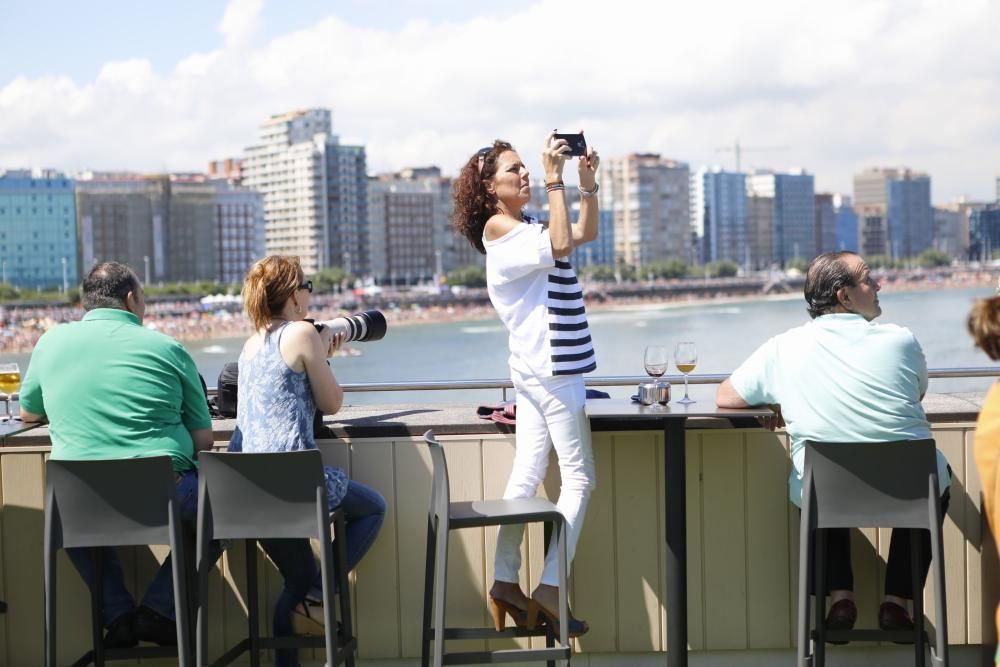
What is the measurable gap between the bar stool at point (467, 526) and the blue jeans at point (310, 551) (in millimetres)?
166

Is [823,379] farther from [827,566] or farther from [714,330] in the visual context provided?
[714,330]

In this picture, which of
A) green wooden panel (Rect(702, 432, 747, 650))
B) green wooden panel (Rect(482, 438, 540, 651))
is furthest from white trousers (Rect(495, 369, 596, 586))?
green wooden panel (Rect(702, 432, 747, 650))

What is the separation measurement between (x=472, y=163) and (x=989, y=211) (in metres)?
118

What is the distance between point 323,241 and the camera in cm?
9000

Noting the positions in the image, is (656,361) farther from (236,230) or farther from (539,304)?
(236,230)

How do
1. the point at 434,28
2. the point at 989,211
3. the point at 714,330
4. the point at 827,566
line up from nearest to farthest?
the point at 827,566, the point at 714,330, the point at 434,28, the point at 989,211

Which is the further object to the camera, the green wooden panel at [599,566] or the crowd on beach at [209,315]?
the crowd on beach at [209,315]

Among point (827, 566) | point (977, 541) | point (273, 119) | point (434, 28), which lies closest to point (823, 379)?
point (827, 566)

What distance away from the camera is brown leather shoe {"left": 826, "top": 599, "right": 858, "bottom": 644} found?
2498 mm

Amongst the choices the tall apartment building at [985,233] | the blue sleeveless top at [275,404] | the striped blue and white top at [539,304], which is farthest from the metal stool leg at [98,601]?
the tall apartment building at [985,233]

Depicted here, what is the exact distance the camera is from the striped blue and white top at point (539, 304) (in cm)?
243

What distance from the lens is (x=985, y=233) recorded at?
109750 mm

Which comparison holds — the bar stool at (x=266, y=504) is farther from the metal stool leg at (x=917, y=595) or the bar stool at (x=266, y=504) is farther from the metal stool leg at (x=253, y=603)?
the metal stool leg at (x=917, y=595)

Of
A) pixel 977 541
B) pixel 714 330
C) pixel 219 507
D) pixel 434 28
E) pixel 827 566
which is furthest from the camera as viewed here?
pixel 434 28
